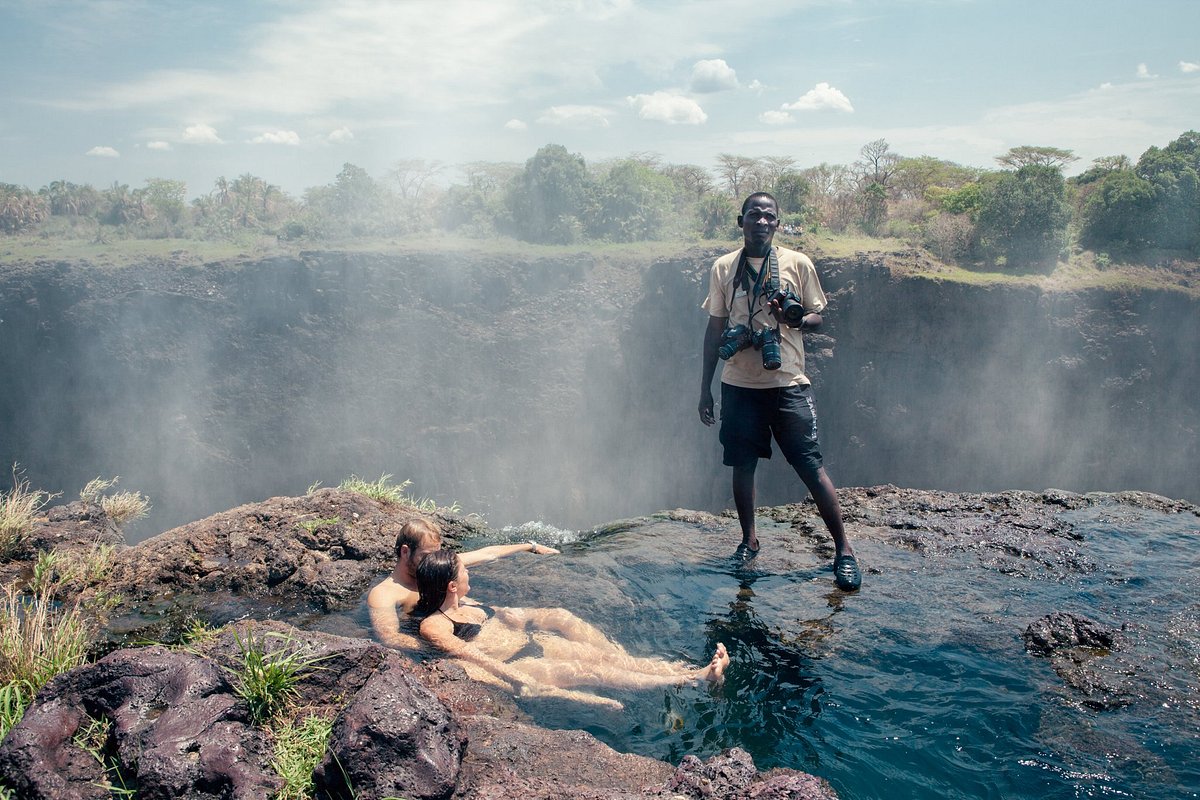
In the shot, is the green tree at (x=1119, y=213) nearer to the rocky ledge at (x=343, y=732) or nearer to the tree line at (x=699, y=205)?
the tree line at (x=699, y=205)

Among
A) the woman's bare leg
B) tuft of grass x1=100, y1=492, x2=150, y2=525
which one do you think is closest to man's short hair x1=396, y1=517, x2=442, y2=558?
the woman's bare leg

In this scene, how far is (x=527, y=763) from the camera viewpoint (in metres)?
2.39

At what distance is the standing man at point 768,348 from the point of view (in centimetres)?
408

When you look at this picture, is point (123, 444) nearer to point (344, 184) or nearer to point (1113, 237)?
point (344, 184)

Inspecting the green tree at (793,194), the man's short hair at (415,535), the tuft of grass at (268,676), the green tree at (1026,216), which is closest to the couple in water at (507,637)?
the man's short hair at (415,535)

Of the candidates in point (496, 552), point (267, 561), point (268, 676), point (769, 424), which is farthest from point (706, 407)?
point (267, 561)

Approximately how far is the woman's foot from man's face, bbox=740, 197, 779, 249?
2.13 m

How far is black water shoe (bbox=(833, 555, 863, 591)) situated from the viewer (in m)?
4.02

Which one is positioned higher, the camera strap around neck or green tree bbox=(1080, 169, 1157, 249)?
green tree bbox=(1080, 169, 1157, 249)

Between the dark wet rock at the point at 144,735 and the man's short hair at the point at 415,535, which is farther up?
the dark wet rock at the point at 144,735

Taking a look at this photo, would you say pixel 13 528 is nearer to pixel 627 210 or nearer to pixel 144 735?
pixel 144 735

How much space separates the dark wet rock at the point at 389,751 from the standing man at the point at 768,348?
2496 millimetres

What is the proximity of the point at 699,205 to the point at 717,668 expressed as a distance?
18763 mm

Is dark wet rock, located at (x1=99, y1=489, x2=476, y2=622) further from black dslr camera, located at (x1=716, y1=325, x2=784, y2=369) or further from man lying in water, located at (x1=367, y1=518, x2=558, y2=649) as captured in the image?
black dslr camera, located at (x1=716, y1=325, x2=784, y2=369)
